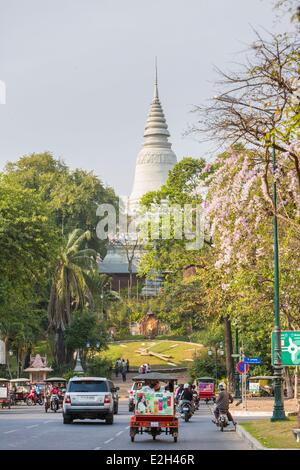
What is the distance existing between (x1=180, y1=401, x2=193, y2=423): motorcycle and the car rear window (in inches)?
149

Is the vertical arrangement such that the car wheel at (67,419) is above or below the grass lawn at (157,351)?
below

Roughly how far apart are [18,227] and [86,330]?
29.3 metres

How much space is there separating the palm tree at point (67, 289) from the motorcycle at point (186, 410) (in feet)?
122

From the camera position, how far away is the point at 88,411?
37375 millimetres

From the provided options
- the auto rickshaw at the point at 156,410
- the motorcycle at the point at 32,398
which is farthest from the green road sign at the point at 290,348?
the motorcycle at the point at 32,398

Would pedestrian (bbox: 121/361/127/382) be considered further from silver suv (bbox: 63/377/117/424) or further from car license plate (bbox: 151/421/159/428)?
car license plate (bbox: 151/421/159/428)

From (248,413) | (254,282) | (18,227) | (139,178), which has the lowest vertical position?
(248,413)

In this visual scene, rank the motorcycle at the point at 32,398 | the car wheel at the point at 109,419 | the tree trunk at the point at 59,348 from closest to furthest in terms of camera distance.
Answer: the car wheel at the point at 109,419 < the motorcycle at the point at 32,398 < the tree trunk at the point at 59,348

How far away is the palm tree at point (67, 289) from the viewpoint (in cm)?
7981

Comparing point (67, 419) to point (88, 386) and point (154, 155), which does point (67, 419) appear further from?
point (154, 155)

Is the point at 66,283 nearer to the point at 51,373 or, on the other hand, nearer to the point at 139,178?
the point at 51,373

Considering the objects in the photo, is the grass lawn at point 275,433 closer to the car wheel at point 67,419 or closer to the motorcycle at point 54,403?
the car wheel at point 67,419

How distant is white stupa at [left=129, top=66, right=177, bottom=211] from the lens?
566 feet
